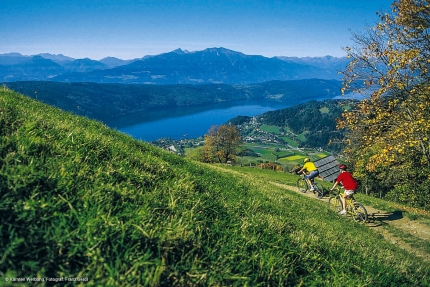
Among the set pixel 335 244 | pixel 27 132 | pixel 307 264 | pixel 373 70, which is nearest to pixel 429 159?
pixel 373 70

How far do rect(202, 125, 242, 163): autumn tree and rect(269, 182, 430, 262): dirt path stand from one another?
199ft

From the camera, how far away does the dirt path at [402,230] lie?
12.6 m

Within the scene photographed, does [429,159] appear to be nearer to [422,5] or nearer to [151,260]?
[422,5]

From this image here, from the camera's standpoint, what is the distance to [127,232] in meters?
2.67

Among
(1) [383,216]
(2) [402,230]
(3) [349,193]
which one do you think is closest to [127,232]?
(3) [349,193]

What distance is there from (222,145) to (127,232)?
3067 inches

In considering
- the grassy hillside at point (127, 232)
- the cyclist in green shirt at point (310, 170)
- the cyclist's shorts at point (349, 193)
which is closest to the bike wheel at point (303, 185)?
the cyclist in green shirt at point (310, 170)

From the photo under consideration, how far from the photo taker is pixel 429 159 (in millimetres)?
18812

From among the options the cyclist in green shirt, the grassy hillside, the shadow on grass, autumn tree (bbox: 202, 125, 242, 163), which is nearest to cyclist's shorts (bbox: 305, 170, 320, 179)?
the cyclist in green shirt

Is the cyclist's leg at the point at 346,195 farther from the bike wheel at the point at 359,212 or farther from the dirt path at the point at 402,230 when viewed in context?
the dirt path at the point at 402,230

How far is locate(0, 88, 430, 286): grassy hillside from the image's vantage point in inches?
88.8

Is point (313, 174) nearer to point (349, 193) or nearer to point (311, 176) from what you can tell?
point (311, 176)

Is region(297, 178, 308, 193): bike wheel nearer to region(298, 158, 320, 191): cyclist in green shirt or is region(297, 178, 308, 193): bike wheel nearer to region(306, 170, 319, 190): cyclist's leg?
region(306, 170, 319, 190): cyclist's leg

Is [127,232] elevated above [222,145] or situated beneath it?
elevated above
